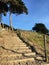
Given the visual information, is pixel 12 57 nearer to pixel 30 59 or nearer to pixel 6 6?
pixel 30 59

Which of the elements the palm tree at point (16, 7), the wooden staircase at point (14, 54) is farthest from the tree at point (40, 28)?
the wooden staircase at point (14, 54)

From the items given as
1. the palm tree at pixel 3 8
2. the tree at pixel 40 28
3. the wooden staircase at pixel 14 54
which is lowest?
the wooden staircase at pixel 14 54

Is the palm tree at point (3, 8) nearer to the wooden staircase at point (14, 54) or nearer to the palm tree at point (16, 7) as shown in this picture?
the palm tree at point (16, 7)

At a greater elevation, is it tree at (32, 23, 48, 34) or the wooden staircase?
tree at (32, 23, 48, 34)

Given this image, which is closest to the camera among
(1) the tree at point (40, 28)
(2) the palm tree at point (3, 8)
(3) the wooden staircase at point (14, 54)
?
(3) the wooden staircase at point (14, 54)

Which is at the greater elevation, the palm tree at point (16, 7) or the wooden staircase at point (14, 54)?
the palm tree at point (16, 7)

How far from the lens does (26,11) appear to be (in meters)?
38.7

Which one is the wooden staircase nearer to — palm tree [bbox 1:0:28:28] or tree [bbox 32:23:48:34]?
palm tree [bbox 1:0:28:28]

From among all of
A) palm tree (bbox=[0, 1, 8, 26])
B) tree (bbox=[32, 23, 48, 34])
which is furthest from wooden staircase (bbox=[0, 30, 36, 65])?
tree (bbox=[32, 23, 48, 34])

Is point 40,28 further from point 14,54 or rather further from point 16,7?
point 14,54

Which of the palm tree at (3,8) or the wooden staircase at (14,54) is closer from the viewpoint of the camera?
the wooden staircase at (14,54)

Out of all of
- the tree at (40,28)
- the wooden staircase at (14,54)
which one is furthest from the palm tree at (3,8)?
the wooden staircase at (14,54)

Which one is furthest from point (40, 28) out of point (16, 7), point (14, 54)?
point (14, 54)

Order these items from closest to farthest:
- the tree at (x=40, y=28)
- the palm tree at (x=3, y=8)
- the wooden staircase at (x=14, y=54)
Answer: the wooden staircase at (x=14, y=54) → the palm tree at (x=3, y=8) → the tree at (x=40, y=28)
